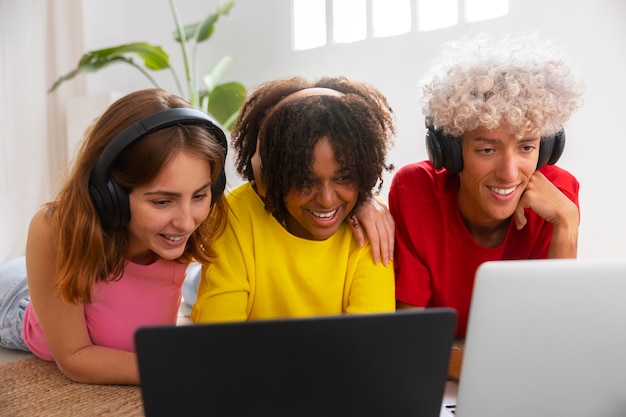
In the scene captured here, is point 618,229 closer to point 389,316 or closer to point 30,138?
point 389,316

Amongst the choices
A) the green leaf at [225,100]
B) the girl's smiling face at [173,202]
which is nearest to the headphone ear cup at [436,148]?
the girl's smiling face at [173,202]

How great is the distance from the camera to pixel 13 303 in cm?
189

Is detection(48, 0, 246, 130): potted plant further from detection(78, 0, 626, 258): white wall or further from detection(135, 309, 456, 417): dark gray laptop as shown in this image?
detection(135, 309, 456, 417): dark gray laptop

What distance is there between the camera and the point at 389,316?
671 mm

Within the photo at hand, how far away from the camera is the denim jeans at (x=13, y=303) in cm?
174

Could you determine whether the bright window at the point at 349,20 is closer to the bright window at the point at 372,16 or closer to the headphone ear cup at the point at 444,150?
the bright window at the point at 372,16

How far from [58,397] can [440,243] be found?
2.86ft

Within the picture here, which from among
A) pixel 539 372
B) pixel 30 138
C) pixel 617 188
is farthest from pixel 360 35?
pixel 539 372

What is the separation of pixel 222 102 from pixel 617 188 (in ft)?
6.49

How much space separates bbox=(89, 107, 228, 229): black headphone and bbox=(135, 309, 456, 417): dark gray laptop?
1.86 feet

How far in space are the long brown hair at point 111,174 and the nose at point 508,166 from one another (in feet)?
1.89

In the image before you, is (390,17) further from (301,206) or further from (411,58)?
(301,206)

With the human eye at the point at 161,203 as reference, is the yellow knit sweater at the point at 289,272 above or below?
below

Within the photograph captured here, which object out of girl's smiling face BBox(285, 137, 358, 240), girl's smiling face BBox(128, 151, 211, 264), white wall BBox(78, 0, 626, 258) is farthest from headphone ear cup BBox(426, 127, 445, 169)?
white wall BBox(78, 0, 626, 258)
